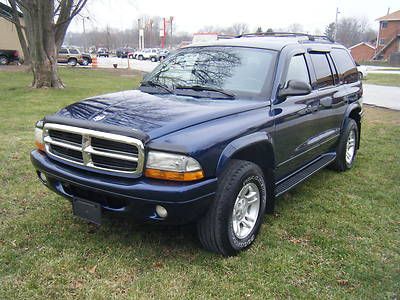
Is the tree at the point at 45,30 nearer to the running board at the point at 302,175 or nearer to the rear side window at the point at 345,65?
the rear side window at the point at 345,65

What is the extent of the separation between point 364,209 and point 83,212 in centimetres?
314

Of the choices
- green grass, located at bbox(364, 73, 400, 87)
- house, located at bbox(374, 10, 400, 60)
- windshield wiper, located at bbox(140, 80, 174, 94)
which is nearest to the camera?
windshield wiper, located at bbox(140, 80, 174, 94)

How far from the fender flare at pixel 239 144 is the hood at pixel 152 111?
251 millimetres

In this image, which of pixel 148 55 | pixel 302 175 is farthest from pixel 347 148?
pixel 148 55

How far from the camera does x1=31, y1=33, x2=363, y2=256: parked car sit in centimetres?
300

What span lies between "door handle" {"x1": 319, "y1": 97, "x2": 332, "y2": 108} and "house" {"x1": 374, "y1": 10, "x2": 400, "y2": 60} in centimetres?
6468

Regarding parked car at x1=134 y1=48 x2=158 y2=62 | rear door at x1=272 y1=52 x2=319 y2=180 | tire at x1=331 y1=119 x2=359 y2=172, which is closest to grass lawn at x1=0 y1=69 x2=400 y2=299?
rear door at x1=272 y1=52 x2=319 y2=180

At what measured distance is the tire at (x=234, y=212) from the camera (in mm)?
3242

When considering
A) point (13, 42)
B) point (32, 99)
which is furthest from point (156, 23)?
point (32, 99)

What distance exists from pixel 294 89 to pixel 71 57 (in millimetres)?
39873

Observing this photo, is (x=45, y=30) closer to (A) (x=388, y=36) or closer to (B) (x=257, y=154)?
(B) (x=257, y=154)

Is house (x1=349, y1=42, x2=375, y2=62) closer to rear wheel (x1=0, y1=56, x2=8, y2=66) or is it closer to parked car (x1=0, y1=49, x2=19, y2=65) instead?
parked car (x1=0, y1=49, x2=19, y2=65)

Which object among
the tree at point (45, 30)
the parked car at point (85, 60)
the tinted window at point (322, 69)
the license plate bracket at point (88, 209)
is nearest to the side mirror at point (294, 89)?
the tinted window at point (322, 69)

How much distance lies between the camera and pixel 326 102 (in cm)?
496
